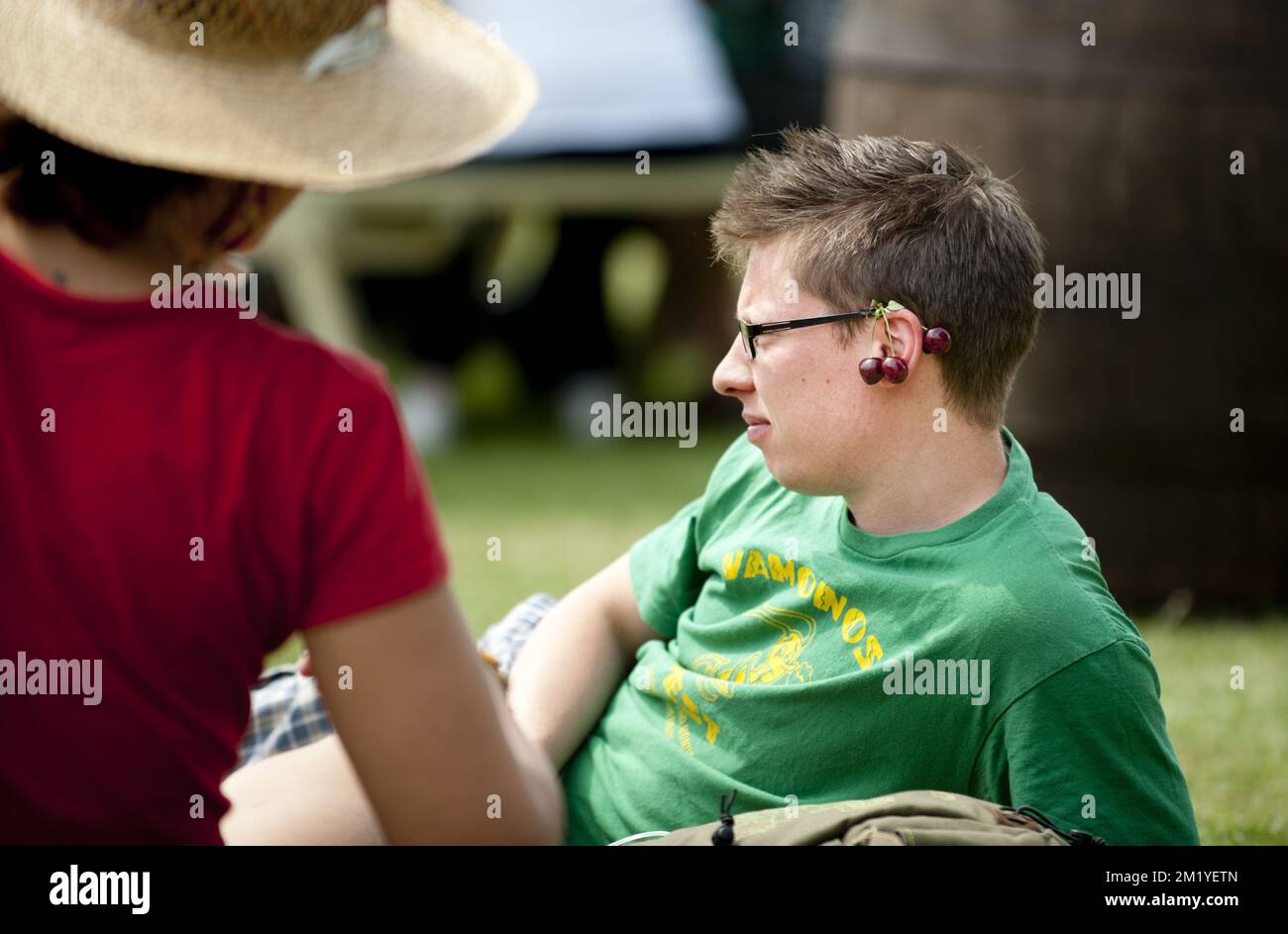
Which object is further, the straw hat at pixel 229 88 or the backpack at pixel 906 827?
the backpack at pixel 906 827

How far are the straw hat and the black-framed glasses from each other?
55 centimetres

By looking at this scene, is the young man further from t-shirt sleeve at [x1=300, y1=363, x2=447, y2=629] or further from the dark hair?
the dark hair

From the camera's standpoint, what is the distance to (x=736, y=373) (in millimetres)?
2008

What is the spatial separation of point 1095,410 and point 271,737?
108 inches

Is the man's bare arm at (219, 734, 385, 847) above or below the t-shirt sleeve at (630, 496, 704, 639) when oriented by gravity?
below
